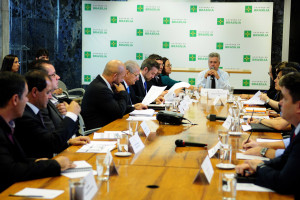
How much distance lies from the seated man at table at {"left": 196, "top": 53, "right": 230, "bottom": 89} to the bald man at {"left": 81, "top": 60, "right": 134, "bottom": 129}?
317 cm

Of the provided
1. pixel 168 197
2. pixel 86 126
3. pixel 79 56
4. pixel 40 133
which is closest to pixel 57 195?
pixel 168 197

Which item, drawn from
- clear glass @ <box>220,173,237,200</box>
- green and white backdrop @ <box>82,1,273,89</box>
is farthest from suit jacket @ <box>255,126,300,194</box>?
green and white backdrop @ <box>82,1,273,89</box>

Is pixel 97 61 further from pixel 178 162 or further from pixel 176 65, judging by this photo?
pixel 178 162

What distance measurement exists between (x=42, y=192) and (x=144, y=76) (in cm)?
498

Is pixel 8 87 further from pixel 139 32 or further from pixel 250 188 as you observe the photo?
pixel 139 32

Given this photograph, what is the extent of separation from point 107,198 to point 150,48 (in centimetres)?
800

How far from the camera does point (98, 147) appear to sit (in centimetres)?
282

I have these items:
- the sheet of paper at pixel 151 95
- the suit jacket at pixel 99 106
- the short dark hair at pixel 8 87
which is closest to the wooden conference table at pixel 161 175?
the short dark hair at pixel 8 87

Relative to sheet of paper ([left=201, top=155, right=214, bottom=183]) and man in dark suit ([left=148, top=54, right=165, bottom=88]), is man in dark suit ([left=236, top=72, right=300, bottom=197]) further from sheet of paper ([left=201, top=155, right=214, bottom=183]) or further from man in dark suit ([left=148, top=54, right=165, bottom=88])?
man in dark suit ([left=148, top=54, right=165, bottom=88])

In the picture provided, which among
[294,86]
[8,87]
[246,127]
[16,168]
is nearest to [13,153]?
[16,168]

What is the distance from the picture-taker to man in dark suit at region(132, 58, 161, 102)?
6441 mm

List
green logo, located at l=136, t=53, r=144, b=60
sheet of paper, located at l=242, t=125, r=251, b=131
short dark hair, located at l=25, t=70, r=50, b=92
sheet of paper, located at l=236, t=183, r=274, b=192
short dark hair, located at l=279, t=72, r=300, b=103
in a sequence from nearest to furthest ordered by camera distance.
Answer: sheet of paper, located at l=236, t=183, r=274, b=192 < short dark hair, located at l=279, t=72, r=300, b=103 < short dark hair, located at l=25, t=70, r=50, b=92 < sheet of paper, located at l=242, t=125, r=251, b=131 < green logo, located at l=136, t=53, r=144, b=60

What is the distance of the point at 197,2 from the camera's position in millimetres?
9438

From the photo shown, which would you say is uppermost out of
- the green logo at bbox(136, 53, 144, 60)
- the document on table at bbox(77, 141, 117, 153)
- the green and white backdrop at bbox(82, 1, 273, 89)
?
the green and white backdrop at bbox(82, 1, 273, 89)
